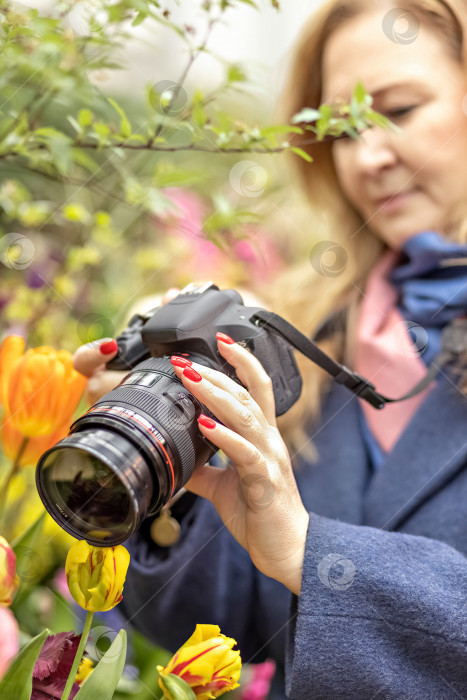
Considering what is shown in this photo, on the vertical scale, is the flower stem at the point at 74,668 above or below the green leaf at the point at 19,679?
below

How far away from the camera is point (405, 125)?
2.24 feet

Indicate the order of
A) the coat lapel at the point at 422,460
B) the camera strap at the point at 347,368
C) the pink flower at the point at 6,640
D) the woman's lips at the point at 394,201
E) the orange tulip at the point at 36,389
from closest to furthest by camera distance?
the pink flower at the point at 6,640 < the orange tulip at the point at 36,389 < the camera strap at the point at 347,368 < the coat lapel at the point at 422,460 < the woman's lips at the point at 394,201

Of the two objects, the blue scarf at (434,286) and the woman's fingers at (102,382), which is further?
the blue scarf at (434,286)

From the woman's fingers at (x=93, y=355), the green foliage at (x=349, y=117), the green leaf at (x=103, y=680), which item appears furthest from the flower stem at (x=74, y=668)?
the green foliage at (x=349, y=117)

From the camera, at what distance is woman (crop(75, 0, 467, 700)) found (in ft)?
1.39

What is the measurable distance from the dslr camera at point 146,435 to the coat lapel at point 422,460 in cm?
20

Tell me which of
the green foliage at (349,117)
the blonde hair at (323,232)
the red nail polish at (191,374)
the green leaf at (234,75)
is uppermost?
the green leaf at (234,75)

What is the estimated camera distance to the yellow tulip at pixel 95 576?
0.30m

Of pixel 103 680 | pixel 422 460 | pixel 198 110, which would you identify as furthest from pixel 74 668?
pixel 422 460

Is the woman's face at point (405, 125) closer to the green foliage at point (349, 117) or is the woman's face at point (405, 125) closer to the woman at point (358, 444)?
the woman at point (358, 444)

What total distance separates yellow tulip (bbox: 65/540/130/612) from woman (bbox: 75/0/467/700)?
11 cm

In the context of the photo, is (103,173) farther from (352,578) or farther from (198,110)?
(352,578)

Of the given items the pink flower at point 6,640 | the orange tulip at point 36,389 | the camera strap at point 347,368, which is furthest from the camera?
the camera strap at point 347,368

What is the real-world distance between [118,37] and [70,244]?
235 mm
